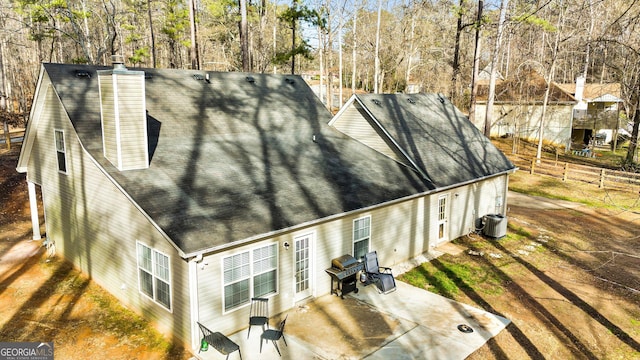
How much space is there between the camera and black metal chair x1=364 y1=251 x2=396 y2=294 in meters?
12.1

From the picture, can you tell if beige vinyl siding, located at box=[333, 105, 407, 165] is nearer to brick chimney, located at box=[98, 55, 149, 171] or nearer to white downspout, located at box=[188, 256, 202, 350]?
brick chimney, located at box=[98, 55, 149, 171]

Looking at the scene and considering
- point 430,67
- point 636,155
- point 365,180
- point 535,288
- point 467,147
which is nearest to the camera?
point 535,288

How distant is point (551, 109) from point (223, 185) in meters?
39.7

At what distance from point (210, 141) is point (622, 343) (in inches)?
481

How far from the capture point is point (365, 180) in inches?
545

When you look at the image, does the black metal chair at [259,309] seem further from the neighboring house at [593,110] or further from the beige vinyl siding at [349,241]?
the neighboring house at [593,110]

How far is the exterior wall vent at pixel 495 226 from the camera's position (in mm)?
16938

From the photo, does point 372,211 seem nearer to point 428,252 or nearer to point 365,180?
point 365,180

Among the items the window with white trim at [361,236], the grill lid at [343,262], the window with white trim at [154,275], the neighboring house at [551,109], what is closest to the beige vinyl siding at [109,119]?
the window with white trim at [154,275]

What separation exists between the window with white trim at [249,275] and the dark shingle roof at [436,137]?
24.1 ft

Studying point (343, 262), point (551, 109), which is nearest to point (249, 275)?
point (343, 262)

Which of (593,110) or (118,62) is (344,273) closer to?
(118,62)

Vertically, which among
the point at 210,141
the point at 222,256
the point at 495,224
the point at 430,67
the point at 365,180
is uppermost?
the point at 430,67

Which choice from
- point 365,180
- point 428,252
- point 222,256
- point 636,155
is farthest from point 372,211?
point 636,155
